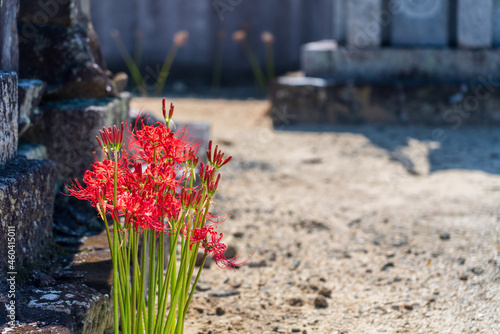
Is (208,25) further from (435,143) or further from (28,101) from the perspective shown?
(28,101)

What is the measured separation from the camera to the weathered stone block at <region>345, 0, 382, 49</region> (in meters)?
5.47

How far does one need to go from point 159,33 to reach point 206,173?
287 inches

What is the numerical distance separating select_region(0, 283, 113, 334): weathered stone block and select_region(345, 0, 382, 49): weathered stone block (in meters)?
4.31

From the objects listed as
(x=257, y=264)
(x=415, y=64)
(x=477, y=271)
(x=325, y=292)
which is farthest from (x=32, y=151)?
(x=415, y=64)

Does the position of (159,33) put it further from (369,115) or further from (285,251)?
(285,251)

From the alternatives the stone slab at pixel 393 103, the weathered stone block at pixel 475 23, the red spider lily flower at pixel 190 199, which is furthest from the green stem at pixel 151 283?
the weathered stone block at pixel 475 23

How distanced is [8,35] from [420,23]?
4.24 meters

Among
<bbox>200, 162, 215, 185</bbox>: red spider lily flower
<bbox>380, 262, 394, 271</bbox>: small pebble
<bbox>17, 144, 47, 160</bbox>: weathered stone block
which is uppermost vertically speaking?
<bbox>200, 162, 215, 185</bbox>: red spider lily flower

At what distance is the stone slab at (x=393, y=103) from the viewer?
538cm

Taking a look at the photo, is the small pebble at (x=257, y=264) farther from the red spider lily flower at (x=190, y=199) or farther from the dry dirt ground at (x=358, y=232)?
the red spider lily flower at (x=190, y=199)

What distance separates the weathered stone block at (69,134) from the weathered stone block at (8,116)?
1.29 ft

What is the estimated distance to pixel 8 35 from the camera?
2.11 meters

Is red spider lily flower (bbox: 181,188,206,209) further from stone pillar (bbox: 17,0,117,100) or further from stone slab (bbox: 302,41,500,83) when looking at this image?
stone slab (bbox: 302,41,500,83)

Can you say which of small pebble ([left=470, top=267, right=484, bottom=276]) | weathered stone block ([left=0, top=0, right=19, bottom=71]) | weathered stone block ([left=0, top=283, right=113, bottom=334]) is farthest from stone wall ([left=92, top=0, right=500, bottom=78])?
weathered stone block ([left=0, top=283, right=113, bottom=334])
